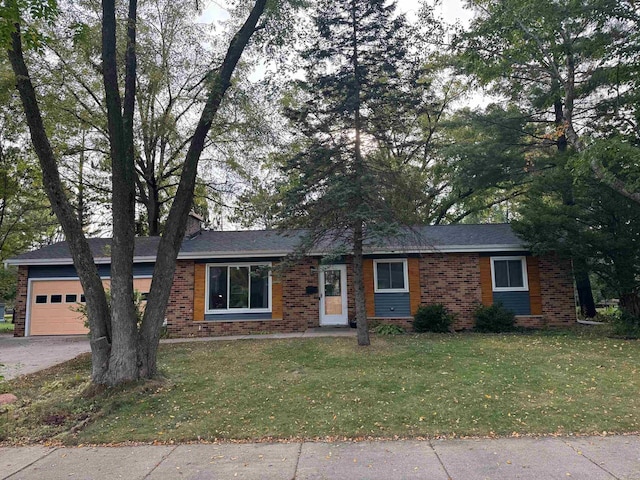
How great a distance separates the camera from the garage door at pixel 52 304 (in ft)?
45.0

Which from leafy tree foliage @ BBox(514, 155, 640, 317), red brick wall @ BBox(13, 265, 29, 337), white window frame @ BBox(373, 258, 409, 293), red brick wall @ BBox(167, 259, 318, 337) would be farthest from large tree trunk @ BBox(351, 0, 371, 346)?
red brick wall @ BBox(13, 265, 29, 337)

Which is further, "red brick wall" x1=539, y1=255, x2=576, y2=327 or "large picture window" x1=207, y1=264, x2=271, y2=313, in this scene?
"large picture window" x1=207, y1=264, x2=271, y2=313

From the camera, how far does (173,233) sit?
6.98 metres

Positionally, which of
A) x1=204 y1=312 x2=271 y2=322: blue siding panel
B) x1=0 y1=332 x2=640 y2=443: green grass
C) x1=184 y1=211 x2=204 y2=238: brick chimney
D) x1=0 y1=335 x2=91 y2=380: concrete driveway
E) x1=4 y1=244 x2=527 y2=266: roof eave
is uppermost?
x1=184 y1=211 x2=204 y2=238: brick chimney

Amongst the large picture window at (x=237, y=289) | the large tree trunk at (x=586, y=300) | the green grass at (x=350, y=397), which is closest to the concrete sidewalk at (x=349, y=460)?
the green grass at (x=350, y=397)

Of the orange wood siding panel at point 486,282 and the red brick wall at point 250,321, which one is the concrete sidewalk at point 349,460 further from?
the orange wood siding panel at point 486,282

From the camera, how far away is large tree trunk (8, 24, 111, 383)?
6.30m

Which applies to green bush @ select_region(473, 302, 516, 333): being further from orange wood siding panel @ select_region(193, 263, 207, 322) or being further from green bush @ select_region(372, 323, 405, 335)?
orange wood siding panel @ select_region(193, 263, 207, 322)

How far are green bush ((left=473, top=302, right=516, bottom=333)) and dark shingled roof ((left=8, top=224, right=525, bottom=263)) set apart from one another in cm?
200

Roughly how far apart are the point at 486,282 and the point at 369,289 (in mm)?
3854

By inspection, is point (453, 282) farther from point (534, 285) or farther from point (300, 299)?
point (300, 299)

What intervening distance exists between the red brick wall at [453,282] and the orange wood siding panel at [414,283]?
13 cm

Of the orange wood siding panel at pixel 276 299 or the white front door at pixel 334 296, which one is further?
the white front door at pixel 334 296

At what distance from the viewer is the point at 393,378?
6648mm
